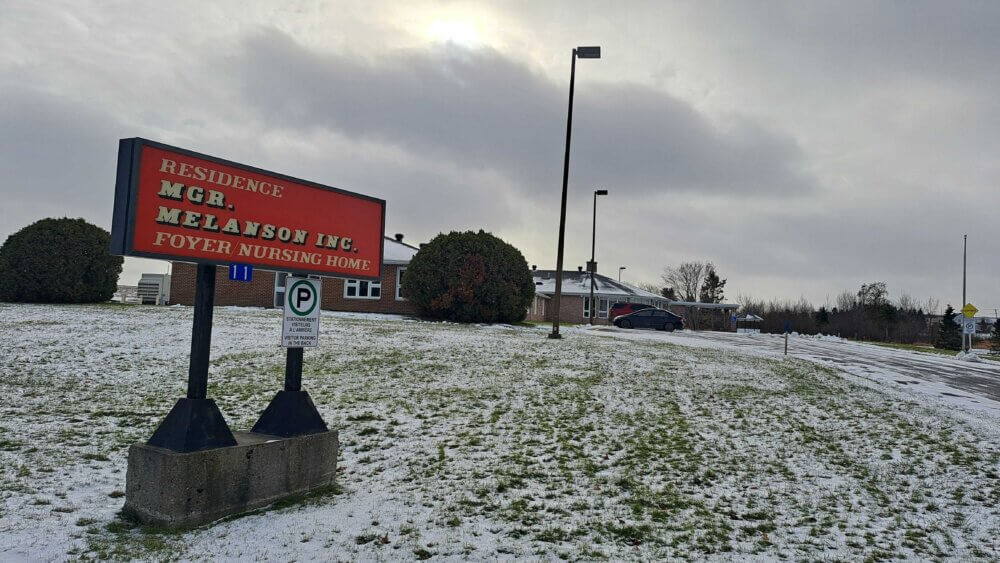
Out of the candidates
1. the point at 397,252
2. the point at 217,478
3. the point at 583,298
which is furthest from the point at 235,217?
the point at 583,298

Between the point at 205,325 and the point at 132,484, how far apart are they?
1.54 metres

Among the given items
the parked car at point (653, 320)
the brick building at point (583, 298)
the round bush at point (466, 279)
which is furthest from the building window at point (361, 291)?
the brick building at point (583, 298)

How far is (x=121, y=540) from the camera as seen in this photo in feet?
17.0

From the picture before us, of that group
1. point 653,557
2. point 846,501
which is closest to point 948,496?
point 846,501

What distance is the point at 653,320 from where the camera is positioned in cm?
3759

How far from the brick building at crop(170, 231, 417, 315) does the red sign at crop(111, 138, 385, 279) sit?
24363 mm

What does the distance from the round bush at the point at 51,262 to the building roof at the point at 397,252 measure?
1276cm

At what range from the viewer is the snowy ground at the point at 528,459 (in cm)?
537

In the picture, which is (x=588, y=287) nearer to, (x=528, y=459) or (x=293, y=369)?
(x=528, y=459)

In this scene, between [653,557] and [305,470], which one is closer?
[653,557]

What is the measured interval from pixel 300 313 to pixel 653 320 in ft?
107

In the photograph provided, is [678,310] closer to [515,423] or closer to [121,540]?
[515,423]

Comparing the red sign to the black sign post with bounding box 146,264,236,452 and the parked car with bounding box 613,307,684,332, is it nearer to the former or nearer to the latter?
the black sign post with bounding box 146,264,236,452

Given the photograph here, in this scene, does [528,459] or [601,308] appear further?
[601,308]
